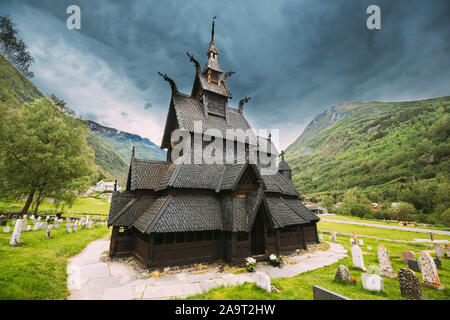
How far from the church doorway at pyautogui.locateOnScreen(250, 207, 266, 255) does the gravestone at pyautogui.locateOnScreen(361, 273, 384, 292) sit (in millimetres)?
5774

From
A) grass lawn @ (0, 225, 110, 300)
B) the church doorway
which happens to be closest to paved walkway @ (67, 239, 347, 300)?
grass lawn @ (0, 225, 110, 300)

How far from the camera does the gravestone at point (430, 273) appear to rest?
826 centimetres

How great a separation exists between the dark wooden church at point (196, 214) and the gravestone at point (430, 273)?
6.99 m

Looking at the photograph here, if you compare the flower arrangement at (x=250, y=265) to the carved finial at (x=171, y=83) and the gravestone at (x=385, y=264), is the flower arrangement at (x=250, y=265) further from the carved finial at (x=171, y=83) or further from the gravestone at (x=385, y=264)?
the carved finial at (x=171, y=83)

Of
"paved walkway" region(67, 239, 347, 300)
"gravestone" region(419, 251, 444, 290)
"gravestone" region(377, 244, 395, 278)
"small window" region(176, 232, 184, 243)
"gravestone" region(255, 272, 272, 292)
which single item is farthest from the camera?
"small window" region(176, 232, 184, 243)

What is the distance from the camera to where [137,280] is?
9.16 meters

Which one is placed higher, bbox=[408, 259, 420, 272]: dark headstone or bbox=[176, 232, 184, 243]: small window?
bbox=[176, 232, 184, 243]: small window

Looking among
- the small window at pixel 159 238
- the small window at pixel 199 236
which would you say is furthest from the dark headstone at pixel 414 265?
the small window at pixel 159 238

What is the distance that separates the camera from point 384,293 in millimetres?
7539

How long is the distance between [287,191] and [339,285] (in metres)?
10.5

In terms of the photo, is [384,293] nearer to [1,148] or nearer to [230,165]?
[230,165]

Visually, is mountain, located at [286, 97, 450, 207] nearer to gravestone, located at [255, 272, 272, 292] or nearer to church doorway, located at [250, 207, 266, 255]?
church doorway, located at [250, 207, 266, 255]

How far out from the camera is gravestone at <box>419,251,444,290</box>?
27.1ft
